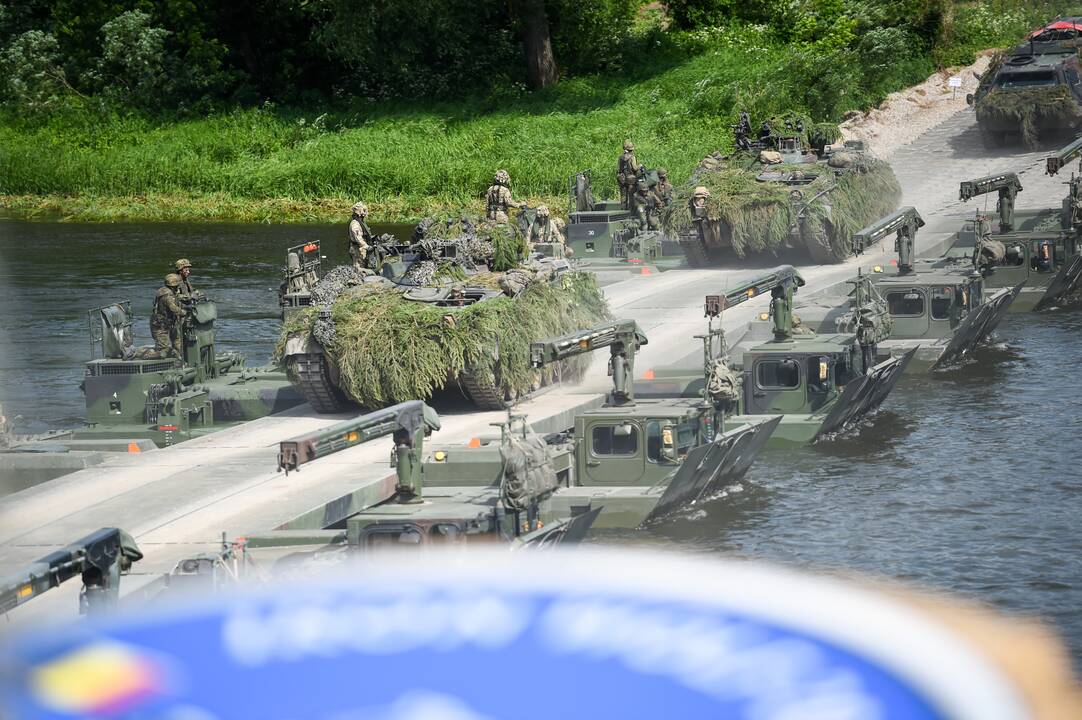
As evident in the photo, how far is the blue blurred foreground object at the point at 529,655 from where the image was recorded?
6.34 ft

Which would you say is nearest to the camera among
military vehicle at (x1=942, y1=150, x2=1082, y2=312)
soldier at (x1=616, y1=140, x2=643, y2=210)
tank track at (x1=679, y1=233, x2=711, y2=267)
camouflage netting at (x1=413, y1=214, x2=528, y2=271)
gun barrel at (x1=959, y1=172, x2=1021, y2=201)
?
camouflage netting at (x1=413, y1=214, x2=528, y2=271)

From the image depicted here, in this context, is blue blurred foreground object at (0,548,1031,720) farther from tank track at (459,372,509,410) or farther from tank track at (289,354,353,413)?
tank track at (289,354,353,413)

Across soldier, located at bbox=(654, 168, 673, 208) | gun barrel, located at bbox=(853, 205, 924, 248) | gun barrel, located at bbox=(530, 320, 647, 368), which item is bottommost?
gun barrel, located at bbox=(530, 320, 647, 368)

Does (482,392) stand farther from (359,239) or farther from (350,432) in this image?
(350,432)

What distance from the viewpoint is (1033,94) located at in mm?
48625

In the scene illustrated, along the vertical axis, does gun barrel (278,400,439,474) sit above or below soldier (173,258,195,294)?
below

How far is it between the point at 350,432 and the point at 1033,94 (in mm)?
39335

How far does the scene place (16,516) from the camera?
1922 centimetres

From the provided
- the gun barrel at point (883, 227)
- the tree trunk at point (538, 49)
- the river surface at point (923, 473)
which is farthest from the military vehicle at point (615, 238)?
the tree trunk at point (538, 49)

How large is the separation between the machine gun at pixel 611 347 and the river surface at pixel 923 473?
196cm

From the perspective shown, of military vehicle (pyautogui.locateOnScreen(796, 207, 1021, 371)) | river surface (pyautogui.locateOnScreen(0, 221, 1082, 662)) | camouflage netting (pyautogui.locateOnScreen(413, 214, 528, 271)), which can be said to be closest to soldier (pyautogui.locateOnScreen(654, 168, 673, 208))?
river surface (pyautogui.locateOnScreen(0, 221, 1082, 662))

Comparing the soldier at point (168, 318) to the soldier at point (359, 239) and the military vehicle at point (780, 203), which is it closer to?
the soldier at point (359, 239)

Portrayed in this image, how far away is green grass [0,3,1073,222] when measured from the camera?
5844 cm

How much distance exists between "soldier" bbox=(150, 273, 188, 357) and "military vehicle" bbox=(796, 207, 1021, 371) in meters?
11.7
